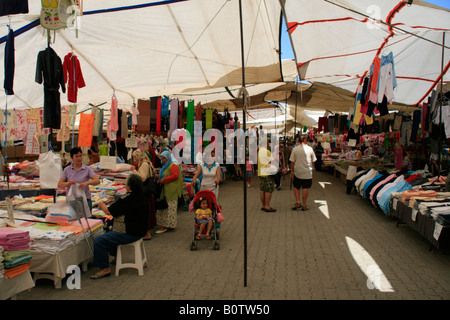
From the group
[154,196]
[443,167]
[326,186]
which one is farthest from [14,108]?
[443,167]

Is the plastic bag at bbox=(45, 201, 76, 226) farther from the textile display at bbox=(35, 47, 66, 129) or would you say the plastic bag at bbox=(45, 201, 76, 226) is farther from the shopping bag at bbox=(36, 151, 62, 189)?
the textile display at bbox=(35, 47, 66, 129)

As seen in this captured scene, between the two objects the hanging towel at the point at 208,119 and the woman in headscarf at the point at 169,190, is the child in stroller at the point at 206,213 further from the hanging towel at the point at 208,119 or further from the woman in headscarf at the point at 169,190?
the hanging towel at the point at 208,119

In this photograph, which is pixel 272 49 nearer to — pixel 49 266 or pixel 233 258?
pixel 233 258

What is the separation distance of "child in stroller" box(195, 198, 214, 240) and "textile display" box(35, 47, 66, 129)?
2683mm

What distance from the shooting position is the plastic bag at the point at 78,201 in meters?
4.38

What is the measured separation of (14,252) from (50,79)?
263 cm

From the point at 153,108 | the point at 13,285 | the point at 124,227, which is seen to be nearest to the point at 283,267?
the point at 124,227

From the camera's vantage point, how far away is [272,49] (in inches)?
273

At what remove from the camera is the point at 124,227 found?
14.9 feet

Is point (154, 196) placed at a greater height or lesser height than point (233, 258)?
greater

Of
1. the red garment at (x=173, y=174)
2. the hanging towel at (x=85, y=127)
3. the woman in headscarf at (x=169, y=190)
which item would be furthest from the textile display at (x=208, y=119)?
the red garment at (x=173, y=174)

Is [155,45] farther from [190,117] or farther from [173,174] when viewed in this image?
[190,117]

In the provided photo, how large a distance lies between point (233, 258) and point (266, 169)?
3.44m

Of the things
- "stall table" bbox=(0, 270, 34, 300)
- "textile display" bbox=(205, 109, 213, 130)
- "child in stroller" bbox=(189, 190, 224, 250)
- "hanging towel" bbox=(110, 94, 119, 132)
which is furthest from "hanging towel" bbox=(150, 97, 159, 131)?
"stall table" bbox=(0, 270, 34, 300)
